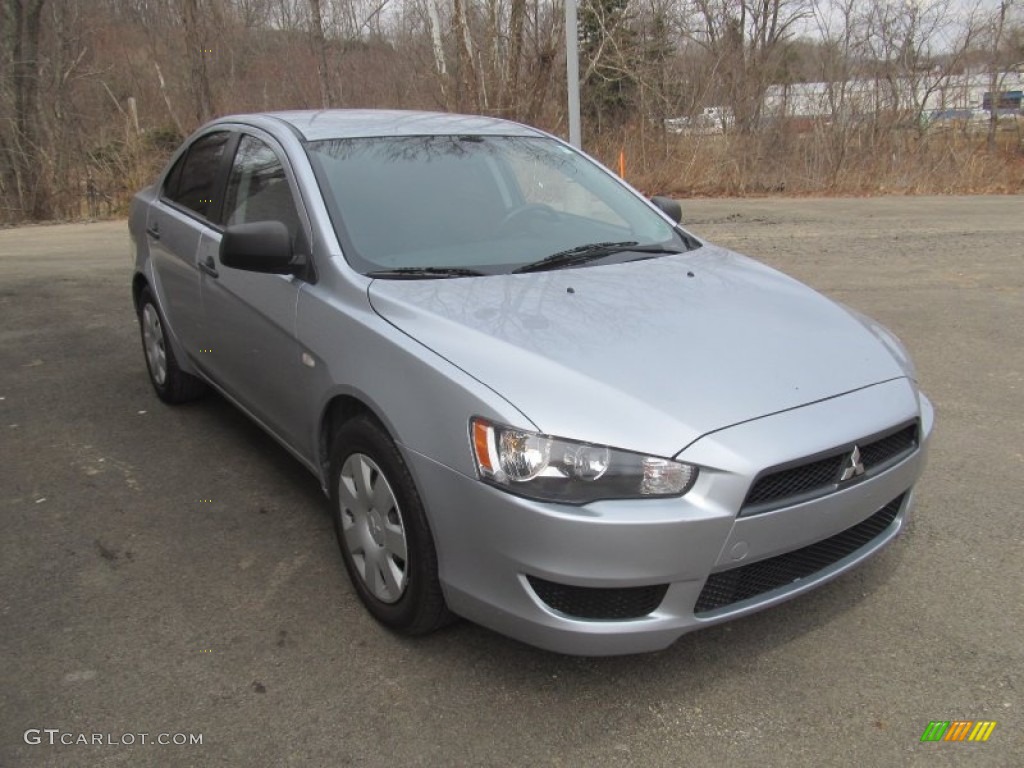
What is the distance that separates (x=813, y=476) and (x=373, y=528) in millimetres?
1382

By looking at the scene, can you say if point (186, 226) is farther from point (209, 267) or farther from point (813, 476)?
point (813, 476)

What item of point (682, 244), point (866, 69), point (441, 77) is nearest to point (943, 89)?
point (866, 69)

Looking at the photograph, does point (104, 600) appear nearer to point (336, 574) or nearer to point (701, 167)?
point (336, 574)

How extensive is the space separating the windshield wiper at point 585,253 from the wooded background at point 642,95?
13.3 metres

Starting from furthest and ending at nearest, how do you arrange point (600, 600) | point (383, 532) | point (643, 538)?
point (383, 532)
point (600, 600)
point (643, 538)

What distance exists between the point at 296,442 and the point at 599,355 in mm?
1446

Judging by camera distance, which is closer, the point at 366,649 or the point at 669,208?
the point at 366,649

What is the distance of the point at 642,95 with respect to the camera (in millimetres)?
19172

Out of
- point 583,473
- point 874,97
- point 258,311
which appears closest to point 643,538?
point 583,473

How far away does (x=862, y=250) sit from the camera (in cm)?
1007

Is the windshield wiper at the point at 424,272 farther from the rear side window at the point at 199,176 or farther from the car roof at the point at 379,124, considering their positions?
the rear side window at the point at 199,176

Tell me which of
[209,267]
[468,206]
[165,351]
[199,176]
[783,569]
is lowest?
[783,569]

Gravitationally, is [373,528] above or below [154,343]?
below

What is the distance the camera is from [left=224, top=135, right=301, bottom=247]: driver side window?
3514mm
